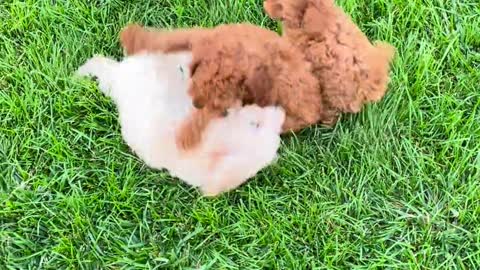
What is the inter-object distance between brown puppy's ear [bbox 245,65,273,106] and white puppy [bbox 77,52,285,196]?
0.08 ft

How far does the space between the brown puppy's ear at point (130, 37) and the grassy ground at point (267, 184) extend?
0.38 feet

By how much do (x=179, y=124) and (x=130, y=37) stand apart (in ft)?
1.13

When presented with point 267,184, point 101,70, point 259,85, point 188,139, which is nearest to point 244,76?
point 259,85

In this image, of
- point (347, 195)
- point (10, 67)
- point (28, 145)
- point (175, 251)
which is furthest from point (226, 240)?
point (10, 67)

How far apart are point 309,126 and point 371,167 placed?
202 mm

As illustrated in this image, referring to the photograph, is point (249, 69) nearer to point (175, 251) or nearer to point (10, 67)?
point (175, 251)

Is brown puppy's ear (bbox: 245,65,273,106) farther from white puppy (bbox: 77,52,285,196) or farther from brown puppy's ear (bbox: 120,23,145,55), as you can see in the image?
brown puppy's ear (bbox: 120,23,145,55)

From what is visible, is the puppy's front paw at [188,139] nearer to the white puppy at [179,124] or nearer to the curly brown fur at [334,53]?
the white puppy at [179,124]

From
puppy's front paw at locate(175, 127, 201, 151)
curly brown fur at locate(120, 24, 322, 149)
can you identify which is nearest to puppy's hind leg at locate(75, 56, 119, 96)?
curly brown fur at locate(120, 24, 322, 149)

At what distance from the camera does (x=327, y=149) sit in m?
2.10

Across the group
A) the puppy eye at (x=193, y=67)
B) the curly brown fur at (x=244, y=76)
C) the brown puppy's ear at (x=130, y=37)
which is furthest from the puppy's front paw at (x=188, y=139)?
the brown puppy's ear at (x=130, y=37)

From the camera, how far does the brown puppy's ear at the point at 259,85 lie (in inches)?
75.3

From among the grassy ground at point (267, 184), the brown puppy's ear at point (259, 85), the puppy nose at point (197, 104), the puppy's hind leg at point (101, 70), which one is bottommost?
the grassy ground at point (267, 184)

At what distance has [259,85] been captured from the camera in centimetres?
193
